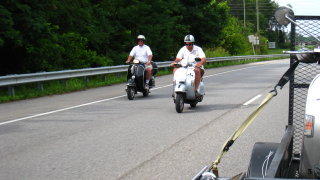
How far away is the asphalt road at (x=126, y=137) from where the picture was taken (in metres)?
6.42

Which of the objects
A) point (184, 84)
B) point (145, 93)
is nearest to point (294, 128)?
point (184, 84)

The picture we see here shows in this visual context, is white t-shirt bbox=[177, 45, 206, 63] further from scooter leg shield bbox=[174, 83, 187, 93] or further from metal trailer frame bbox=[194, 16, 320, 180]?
metal trailer frame bbox=[194, 16, 320, 180]

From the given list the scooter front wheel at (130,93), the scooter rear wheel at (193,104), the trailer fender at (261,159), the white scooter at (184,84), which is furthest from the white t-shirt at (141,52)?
the trailer fender at (261,159)

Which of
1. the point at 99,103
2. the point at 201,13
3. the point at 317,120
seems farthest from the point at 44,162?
the point at 201,13

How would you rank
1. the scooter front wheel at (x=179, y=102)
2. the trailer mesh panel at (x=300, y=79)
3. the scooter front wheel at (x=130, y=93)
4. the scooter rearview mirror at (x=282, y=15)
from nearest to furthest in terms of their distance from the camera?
the scooter rearview mirror at (x=282, y=15) < the trailer mesh panel at (x=300, y=79) < the scooter front wheel at (x=179, y=102) < the scooter front wheel at (x=130, y=93)

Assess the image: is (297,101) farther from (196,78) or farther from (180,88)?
(196,78)

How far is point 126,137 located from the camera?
8773 mm

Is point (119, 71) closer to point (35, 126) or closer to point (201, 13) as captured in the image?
point (35, 126)

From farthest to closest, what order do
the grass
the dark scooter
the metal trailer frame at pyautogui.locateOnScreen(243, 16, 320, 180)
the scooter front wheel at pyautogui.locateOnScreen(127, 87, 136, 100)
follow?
the grass < the dark scooter < the scooter front wheel at pyautogui.locateOnScreen(127, 87, 136, 100) < the metal trailer frame at pyautogui.locateOnScreen(243, 16, 320, 180)

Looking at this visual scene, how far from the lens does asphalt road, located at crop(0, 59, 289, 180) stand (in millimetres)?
6422

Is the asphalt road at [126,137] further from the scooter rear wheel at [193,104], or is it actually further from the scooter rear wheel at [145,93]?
the scooter rear wheel at [145,93]

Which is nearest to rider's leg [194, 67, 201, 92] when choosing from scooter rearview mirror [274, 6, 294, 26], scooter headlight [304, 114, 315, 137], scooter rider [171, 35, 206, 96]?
scooter rider [171, 35, 206, 96]

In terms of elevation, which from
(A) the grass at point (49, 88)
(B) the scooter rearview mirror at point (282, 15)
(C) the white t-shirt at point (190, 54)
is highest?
(B) the scooter rearview mirror at point (282, 15)

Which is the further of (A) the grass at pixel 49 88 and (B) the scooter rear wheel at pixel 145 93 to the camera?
(A) the grass at pixel 49 88
